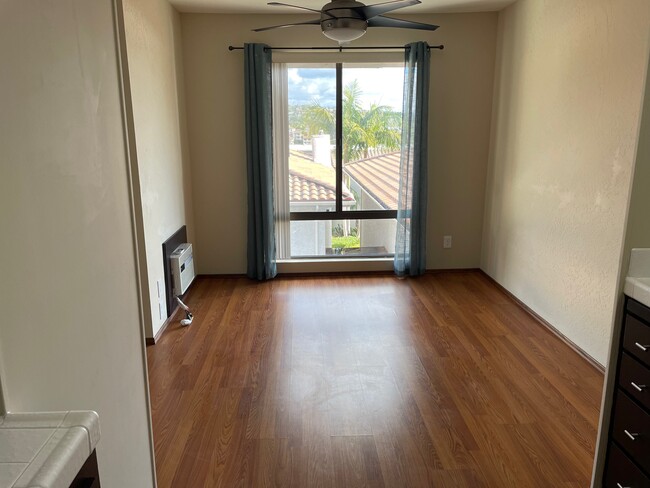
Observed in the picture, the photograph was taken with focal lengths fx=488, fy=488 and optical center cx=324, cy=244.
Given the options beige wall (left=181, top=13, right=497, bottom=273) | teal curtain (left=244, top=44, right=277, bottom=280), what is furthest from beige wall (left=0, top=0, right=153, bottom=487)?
beige wall (left=181, top=13, right=497, bottom=273)

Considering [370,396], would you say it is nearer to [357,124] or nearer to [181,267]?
[181,267]

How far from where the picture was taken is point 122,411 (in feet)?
4.71

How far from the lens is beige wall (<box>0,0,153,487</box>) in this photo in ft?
2.97

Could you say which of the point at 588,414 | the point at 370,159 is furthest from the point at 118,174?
the point at 370,159

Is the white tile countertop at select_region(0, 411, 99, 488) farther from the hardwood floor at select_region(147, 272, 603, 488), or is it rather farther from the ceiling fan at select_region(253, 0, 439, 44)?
the ceiling fan at select_region(253, 0, 439, 44)

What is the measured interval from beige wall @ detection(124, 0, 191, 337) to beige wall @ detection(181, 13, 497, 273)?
0.94 ft

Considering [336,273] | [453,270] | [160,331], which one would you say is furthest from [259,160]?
[453,270]

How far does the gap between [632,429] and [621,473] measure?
0.60ft

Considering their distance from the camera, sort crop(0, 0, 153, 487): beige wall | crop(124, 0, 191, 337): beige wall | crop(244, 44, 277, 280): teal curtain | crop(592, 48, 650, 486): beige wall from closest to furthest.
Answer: crop(0, 0, 153, 487): beige wall, crop(592, 48, 650, 486): beige wall, crop(124, 0, 191, 337): beige wall, crop(244, 44, 277, 280): teal curtain

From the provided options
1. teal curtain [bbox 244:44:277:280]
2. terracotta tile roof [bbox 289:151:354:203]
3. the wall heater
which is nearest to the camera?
the wall heater

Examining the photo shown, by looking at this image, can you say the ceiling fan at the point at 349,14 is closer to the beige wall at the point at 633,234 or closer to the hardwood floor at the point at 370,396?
the beige wall at the point at 633,234

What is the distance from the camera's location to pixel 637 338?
5.14ft

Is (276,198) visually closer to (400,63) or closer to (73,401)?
(400,63)

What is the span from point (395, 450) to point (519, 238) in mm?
2464
